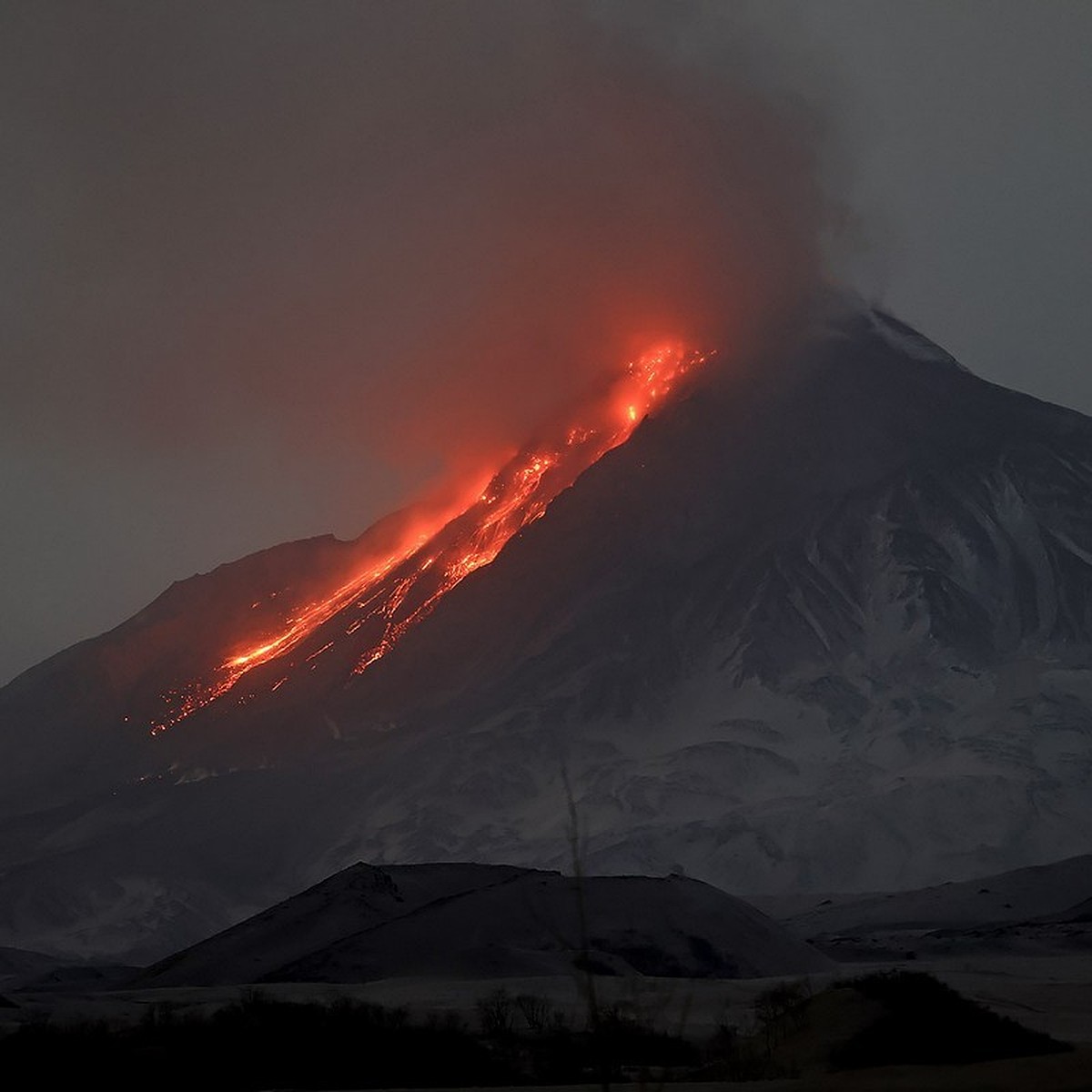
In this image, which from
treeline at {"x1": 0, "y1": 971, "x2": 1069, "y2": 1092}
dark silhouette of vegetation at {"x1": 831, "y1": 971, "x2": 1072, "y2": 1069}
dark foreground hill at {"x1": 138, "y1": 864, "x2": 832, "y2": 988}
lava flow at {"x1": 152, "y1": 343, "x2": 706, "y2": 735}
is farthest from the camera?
lava flow at {"x1": 152, "y1": 343, "x2": 706, "y2": 735}

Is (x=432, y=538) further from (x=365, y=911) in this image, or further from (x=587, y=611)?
(x=365, y=911)

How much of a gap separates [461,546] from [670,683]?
36.3m

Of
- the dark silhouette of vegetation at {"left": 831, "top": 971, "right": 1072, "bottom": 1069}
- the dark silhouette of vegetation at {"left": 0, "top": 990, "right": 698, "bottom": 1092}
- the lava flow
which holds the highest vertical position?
the lava flow

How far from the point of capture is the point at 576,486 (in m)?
164

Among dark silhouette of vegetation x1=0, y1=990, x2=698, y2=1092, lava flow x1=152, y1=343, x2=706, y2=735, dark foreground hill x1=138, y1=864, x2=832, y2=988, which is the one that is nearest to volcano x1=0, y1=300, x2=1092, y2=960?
lava flow x1=152, y1=343, x2=706, y2=735

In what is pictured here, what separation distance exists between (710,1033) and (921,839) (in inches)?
3509

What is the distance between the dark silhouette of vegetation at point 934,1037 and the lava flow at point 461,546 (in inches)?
5528

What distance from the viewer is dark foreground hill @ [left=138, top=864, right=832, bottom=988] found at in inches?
2069

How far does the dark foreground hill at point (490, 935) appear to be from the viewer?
52562 millimetres

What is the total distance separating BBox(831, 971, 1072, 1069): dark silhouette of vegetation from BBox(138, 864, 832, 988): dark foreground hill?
29500 mm

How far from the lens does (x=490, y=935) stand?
56188 mm

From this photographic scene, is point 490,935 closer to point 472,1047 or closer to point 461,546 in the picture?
point 472,1047

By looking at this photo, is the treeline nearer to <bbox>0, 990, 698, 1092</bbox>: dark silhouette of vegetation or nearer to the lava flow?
<bbox>0, 990, 698, 1092</bbox>: dark silhouette of vegetation

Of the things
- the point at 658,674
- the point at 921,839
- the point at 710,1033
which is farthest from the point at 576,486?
the point at 710,1033
